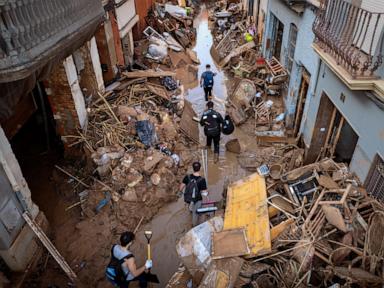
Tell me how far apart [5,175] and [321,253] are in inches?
238

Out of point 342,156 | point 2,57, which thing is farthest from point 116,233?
point 342,156

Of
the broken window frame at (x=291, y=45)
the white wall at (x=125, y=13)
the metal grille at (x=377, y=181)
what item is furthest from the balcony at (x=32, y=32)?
the broken window frame at (x=291, y=45)

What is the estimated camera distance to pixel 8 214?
18.4ft

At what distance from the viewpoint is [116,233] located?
7.36 m

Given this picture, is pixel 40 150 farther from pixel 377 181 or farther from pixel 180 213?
pixel 377 181

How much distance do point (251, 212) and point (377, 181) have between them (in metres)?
2.46

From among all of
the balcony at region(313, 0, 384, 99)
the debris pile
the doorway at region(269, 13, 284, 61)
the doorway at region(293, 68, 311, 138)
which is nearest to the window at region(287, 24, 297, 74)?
the doorway at region(293, 68, 311, 138)

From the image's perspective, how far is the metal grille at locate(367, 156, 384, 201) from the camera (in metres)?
5.37

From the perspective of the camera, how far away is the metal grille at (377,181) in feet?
17.6

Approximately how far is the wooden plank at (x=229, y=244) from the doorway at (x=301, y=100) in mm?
5677

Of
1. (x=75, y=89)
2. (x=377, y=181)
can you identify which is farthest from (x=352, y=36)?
(x=75, y=89)

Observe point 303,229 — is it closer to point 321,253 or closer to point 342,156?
point 321,253

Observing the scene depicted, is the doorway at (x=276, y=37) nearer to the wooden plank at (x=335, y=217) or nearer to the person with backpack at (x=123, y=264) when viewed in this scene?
the wooden plank at (x=335, y=217)

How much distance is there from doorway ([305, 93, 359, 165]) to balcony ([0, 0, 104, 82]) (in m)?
6.27
